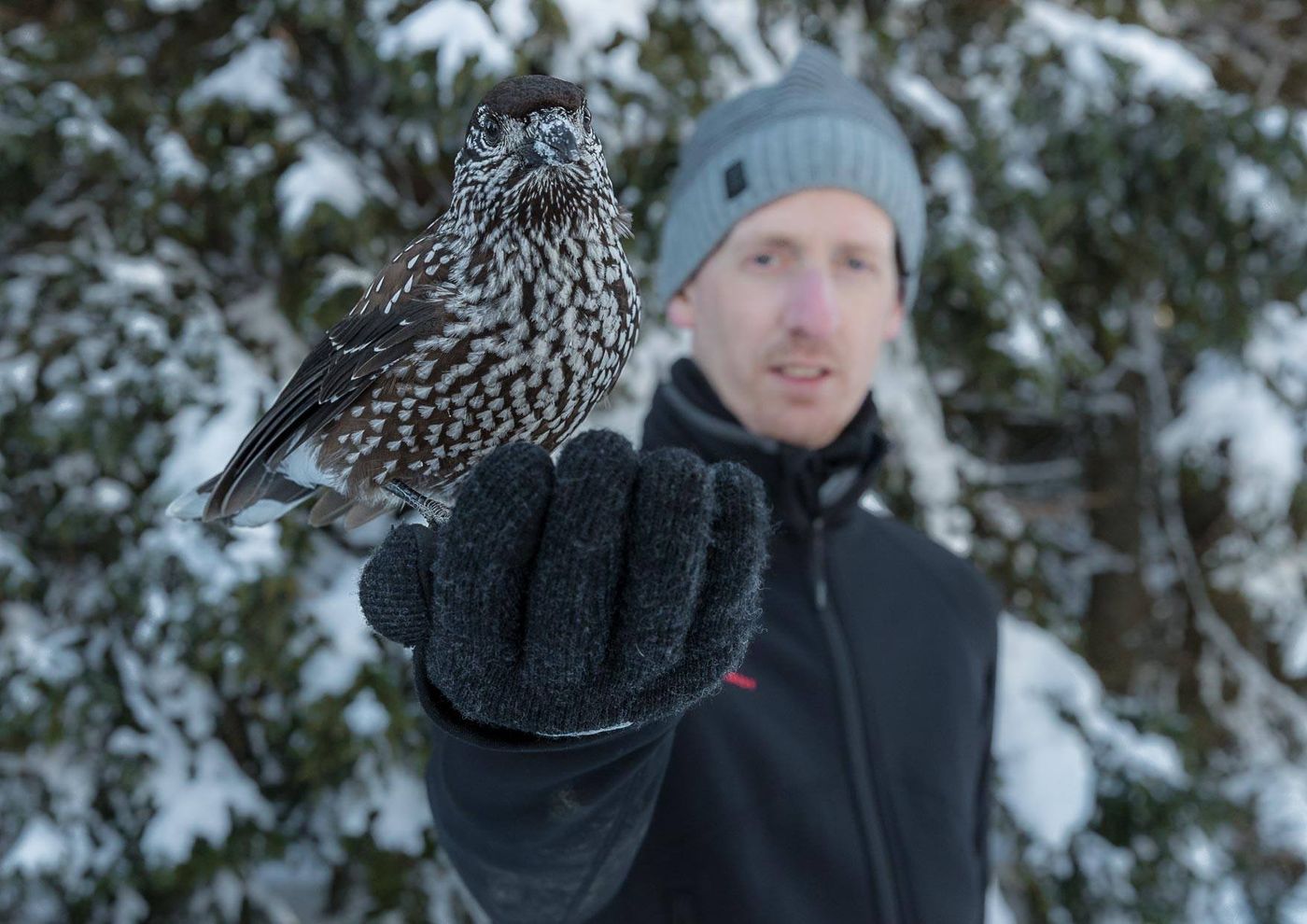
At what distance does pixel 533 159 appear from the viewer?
1064 mm

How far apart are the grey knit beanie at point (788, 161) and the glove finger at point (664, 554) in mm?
1553

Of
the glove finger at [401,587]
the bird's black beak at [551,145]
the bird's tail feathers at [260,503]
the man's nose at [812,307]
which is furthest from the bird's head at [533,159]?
the man's nose at [812,307]

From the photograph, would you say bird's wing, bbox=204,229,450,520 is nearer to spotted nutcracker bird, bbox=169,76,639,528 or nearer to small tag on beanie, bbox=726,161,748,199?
spotted nutcracker bird, bbox=169,76,639,528

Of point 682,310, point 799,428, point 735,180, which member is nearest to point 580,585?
point 799,428

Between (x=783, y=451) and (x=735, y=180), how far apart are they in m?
0.72

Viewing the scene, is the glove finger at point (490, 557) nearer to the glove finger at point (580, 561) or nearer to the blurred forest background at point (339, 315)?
the glove finger at point (580, 561)

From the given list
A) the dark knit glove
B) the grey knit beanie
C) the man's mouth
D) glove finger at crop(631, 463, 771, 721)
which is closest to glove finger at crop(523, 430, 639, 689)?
the dark knit glove

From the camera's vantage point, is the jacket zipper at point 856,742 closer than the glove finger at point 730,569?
No

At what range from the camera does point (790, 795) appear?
2268mm

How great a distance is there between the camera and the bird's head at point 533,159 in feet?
3.51

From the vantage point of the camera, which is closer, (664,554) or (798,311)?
(664,554)

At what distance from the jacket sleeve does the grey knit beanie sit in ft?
4.90

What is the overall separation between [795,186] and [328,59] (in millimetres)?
2132

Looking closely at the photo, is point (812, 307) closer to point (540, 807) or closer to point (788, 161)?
point (788, 161)
